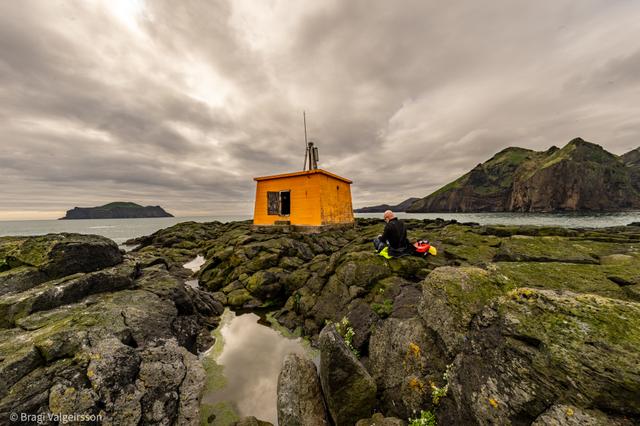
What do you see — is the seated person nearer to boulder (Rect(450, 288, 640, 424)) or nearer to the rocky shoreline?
the rocky shoreline

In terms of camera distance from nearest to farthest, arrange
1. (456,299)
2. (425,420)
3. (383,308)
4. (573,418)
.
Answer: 1. (573,418)
2. (425,420)
3. (456,299)
4. (383,308)

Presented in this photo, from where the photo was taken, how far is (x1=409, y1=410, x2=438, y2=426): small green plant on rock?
418 cm

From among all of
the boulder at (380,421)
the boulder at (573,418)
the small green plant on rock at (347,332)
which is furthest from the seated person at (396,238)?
the boulder at (573,418)

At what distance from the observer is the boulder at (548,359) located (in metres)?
2.93

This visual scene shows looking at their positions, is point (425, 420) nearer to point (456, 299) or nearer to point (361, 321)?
point (456, 299)

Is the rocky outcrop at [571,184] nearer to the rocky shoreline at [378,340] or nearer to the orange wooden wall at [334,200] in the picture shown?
the orange wooden wall at [334,200]

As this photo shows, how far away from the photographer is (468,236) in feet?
38.3

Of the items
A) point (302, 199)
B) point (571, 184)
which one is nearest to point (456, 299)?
point (302, 199)

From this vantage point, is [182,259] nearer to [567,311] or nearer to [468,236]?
[468,236]

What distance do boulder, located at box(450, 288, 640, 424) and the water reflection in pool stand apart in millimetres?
4585

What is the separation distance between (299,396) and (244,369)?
115 inches

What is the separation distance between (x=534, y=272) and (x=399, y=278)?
368 cm

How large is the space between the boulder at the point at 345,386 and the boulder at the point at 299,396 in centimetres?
25

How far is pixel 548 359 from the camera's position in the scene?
3385 millimetres
